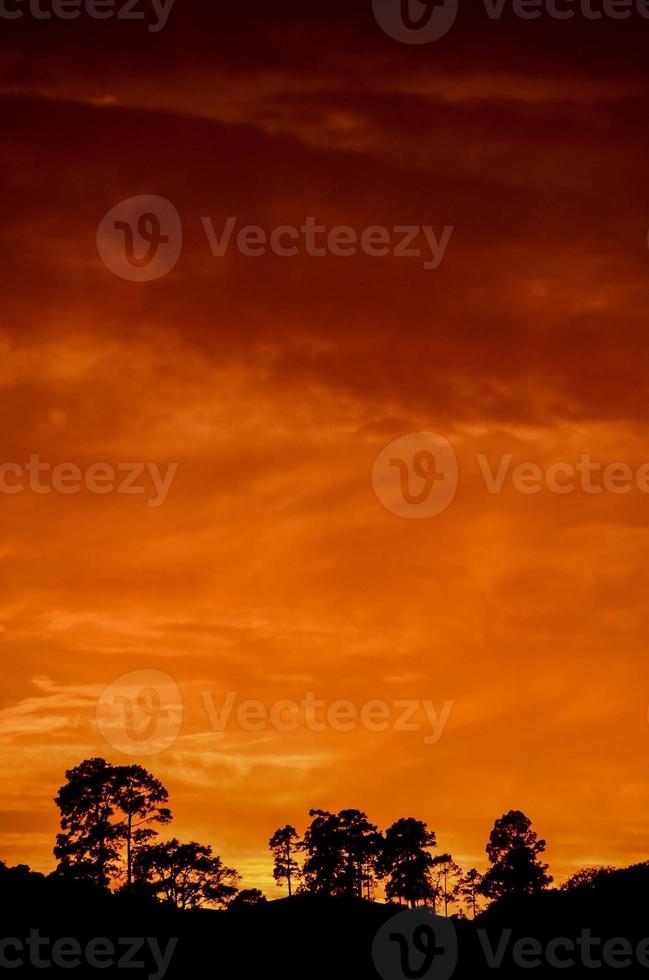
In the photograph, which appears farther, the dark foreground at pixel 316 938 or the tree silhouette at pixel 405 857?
the tree silhouette at pixel 405 857

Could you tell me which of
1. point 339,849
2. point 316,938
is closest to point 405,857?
point 339,849

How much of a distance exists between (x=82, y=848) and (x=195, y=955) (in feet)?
95.8

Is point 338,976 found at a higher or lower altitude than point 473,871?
lower

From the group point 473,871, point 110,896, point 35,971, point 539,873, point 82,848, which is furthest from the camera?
point 473,871

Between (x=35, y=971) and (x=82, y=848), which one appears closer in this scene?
(x=35, y=971)

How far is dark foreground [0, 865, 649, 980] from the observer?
5622 cm

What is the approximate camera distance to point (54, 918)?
59.3m

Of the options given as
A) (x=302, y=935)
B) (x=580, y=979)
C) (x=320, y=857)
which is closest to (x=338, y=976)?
(x=302, y=935)

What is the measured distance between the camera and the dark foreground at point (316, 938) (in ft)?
184

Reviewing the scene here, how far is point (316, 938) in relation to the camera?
219 feet

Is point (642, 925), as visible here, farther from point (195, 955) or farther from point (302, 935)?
point (195, 955)

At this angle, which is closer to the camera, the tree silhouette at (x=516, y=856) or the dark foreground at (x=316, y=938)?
the dark foreground at (x=316, y=938)

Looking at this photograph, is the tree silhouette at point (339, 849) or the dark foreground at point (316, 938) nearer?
the dark foreground at point (316, 938)

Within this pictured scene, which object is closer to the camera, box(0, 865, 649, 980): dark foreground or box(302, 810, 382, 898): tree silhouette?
box(0, 865, 649, 980): dark foreground
